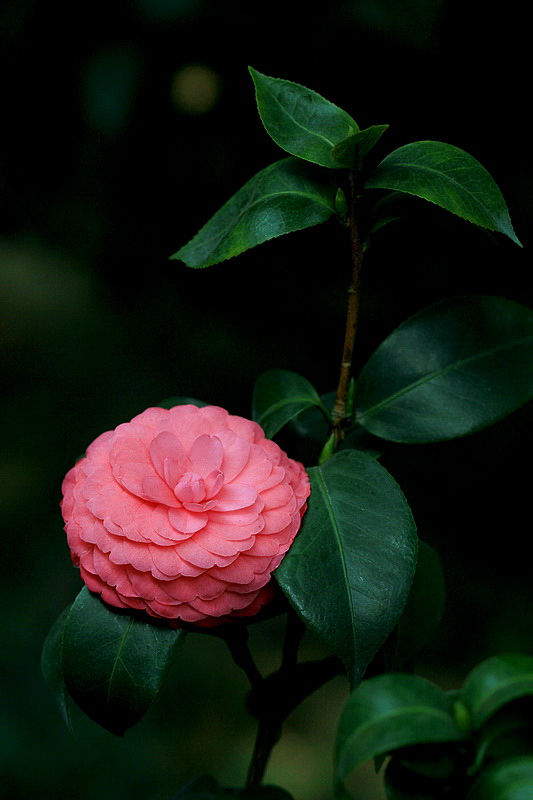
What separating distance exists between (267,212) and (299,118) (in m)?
0.08

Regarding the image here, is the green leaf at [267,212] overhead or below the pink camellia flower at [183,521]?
overhead

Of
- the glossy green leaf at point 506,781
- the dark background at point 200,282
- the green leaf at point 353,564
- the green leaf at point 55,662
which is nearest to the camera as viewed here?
the glossy green leaf at point 506,781

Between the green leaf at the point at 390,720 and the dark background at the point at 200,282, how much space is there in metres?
0.61

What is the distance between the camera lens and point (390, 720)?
32 cm

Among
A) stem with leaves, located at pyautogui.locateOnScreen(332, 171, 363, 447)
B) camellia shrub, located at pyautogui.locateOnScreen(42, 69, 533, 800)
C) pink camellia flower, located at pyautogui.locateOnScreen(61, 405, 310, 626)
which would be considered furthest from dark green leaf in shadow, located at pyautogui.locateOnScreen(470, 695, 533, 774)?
stem with leaves, located at pyautogui.locateOnScreen(332, 171, 363, 447)

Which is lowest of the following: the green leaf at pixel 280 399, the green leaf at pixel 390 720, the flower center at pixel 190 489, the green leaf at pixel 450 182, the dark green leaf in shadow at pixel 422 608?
the dark green leaf in shadow at pixel 422 608

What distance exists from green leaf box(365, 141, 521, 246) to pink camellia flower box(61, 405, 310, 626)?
0.57 feet

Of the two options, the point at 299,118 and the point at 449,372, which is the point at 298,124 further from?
the point at 449,372

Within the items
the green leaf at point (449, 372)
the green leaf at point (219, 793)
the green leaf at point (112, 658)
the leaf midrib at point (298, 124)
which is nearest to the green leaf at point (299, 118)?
the leaf midrib at point (298, 124)

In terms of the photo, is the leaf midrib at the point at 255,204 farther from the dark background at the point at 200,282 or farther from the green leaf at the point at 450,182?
the dark background at the point at 200,282

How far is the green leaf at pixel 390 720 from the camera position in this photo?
0.31m

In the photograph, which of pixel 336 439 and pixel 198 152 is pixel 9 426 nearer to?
pixel 198 152

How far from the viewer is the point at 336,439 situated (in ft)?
1.94

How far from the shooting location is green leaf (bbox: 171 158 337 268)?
48cm
